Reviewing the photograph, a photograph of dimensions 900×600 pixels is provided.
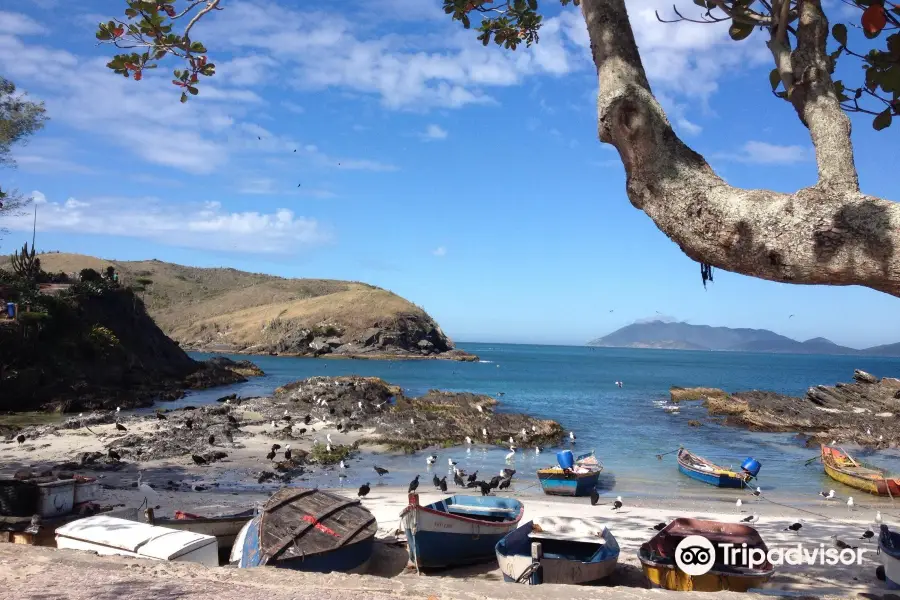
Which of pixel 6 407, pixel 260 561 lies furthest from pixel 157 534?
pixel 6 407

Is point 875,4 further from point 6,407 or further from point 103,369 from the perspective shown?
point 103,369

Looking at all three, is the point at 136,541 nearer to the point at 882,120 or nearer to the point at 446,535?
the point at 446,535

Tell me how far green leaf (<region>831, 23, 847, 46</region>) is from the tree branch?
4.5 inches

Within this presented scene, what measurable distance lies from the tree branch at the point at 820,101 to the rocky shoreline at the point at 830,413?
30.1m

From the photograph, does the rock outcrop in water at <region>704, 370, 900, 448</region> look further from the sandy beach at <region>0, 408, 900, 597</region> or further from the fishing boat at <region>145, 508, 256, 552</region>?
the fishing boat at <region>145, 508, 256, 552</region>

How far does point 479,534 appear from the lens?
10.9m

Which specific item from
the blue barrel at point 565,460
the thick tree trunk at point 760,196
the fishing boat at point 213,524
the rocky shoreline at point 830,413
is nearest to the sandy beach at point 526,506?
the blue barrel at point 565,460

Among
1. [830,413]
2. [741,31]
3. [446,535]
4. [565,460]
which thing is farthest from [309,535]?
[830,413]

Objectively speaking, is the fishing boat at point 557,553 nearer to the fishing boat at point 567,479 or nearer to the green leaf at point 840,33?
the green leaf at point 840,33

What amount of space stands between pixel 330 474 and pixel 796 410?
32.1 m

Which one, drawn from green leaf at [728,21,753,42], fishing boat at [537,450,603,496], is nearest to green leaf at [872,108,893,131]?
green leaf at [728,21,753,42]

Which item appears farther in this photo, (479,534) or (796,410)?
(796,410)

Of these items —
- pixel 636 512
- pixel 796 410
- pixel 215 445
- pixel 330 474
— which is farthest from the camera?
pixel 796 410

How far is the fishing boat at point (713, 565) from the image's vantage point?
8430 millimetres
